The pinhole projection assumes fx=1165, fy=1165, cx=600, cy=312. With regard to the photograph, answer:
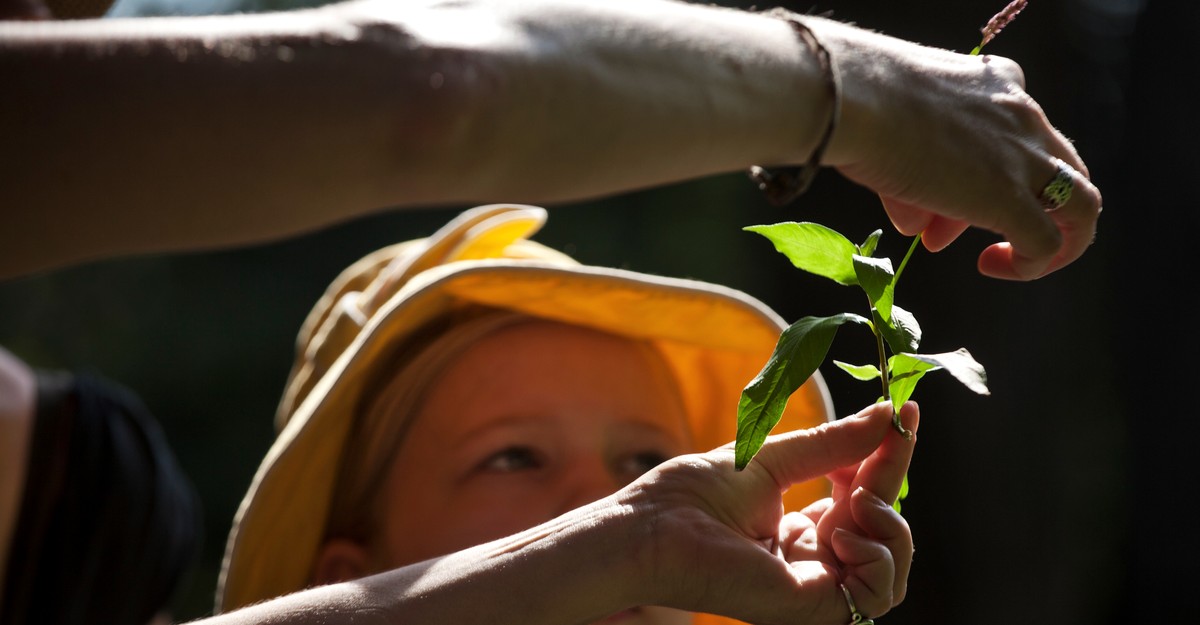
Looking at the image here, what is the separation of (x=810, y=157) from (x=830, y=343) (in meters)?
0.15

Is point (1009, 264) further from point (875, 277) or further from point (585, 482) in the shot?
point (585, 482)

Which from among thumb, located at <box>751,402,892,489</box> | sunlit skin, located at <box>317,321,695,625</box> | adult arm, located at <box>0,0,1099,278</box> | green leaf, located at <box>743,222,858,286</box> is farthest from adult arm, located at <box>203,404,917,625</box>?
sunlit skin, located at <box>317,321,695,625</box>

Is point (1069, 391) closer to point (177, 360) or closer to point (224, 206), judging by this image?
point (224, 206)

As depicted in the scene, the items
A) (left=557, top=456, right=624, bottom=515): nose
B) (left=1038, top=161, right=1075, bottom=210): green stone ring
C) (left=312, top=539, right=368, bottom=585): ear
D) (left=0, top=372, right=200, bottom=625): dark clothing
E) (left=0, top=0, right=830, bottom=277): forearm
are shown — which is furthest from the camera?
(left=0, top=372, right=200, bottom=625): dark clothing

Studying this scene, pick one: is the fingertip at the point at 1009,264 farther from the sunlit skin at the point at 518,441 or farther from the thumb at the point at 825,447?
the sunlit skin at the point at 518,441

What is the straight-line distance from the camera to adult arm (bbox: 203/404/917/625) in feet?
2.92

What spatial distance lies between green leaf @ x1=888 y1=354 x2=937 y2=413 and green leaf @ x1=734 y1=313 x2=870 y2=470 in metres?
0.07

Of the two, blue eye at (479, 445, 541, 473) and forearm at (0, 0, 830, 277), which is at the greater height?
forearm at (0, 0, 830, 277)

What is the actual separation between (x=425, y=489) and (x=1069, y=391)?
2.38 meters

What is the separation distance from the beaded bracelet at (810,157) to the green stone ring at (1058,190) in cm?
20

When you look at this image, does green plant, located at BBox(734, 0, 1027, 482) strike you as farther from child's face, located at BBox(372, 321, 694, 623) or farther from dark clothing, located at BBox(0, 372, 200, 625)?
dark clothing, located at BBox(0, 372, 200, 625)

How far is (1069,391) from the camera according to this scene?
10.8 feet

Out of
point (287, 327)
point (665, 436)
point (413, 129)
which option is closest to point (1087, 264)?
point (665, 436)

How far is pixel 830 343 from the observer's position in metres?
0.90
